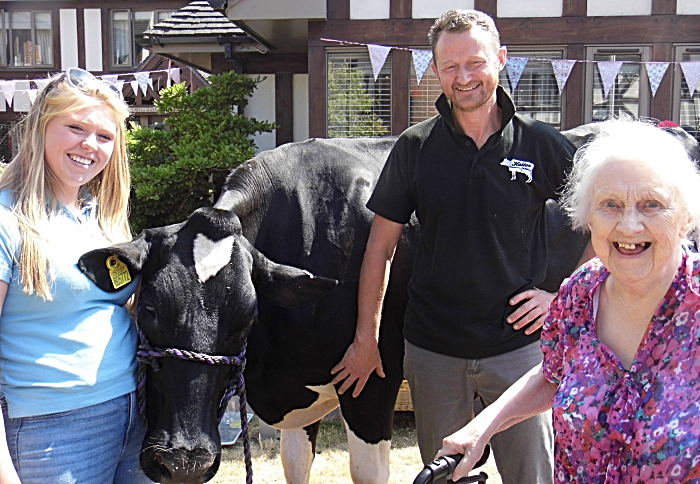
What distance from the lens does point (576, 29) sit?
8398 mm

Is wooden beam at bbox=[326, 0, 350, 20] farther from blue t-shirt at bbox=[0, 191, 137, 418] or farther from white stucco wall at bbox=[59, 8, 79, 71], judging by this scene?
white stucco wall at bbox=[59, 8, 79, 71]

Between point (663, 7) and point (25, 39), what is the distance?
57.3ft

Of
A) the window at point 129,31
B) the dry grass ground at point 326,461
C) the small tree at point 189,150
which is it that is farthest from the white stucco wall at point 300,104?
the window at point 129,31

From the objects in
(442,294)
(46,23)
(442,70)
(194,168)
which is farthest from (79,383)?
(46,23)

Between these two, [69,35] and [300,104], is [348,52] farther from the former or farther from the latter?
[69,35]

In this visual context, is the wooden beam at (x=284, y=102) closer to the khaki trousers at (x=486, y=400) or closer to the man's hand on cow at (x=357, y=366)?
the man's hand on cow at (x=357, y=366)

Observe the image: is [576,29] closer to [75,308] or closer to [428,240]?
[428,240]

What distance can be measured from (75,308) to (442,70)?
1.62 metres

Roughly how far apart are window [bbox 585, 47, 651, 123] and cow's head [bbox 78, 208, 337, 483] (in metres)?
7.15

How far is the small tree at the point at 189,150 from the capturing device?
26.5ft

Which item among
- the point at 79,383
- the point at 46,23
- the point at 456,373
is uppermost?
the point at 46,23

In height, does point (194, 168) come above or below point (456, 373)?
above

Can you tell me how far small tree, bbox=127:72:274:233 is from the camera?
8.07 metres

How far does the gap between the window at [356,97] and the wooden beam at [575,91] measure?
2.19 m
